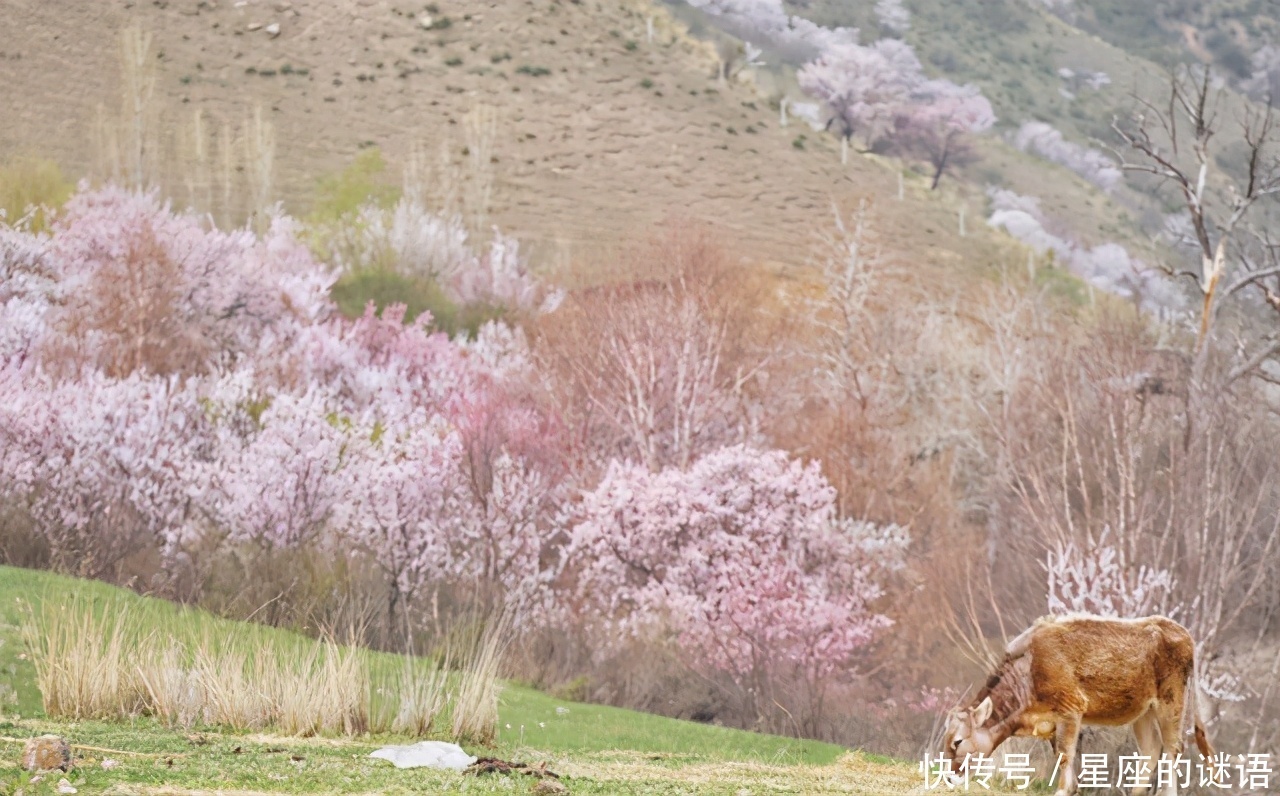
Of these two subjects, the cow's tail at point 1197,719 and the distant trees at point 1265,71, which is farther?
the distant trees at point 1265,71

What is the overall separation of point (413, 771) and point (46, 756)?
5.16ft

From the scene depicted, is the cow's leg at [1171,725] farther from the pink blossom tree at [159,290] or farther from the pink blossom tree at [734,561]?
the pink blossom tree at [159,290]

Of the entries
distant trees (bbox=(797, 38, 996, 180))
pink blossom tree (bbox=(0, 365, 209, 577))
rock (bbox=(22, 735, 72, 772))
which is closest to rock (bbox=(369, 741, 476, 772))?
rock (bbox=(22, 735, 72, 772))

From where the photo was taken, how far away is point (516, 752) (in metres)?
7.92

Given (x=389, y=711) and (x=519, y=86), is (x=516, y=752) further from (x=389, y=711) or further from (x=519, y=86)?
(x=519, y=86)

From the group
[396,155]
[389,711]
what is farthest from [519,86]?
[389,711]

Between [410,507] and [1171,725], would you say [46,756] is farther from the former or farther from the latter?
[410,507]

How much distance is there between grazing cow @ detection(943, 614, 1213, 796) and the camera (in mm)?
5840

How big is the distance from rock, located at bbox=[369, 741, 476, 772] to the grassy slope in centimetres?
16

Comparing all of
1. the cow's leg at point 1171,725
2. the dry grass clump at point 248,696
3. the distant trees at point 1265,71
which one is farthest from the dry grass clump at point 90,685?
the distant trees at point 1265,71

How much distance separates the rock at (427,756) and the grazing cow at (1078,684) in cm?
244

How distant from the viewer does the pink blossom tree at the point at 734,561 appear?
57.2 feet

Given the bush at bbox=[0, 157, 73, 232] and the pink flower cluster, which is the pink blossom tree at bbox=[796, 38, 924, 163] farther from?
the pink flower cluster

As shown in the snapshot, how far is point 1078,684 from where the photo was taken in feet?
19.1
